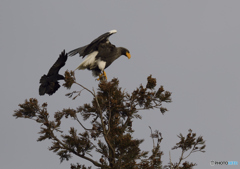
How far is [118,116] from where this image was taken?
810cm

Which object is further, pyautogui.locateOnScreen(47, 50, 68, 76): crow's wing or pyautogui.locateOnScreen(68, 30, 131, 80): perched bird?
pyautogui.locateOnScreen(68, 30, 131, 80): perched bird

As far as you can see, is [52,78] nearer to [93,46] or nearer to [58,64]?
[58,64]

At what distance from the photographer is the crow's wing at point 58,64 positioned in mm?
8734

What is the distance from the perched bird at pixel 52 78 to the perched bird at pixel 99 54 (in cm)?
181

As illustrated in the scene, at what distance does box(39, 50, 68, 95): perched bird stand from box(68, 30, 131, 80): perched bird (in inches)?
71.1

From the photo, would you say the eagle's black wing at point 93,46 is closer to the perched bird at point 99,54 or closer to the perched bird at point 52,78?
the perched bird at point 99,54

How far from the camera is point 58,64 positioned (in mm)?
8828

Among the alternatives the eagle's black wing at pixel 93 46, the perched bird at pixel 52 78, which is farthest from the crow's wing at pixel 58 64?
the eagle's black wing at pixel 93 46

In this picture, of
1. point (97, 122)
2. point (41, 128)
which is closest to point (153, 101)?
point (97, 122)

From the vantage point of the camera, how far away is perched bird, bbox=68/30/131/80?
35.7ft

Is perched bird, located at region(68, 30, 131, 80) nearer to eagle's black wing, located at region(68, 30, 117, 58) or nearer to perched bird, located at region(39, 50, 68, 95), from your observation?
eagle's black wing, located at region(68, 30, 117, 58)

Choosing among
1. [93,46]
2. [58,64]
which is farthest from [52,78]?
[93,46]

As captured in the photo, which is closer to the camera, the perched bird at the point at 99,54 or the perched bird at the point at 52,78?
the perched bird at the point at 52,78

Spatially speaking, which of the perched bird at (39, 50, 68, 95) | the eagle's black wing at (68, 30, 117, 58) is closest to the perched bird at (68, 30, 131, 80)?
the eagle's black wing at (68, 30, 117, 58)
